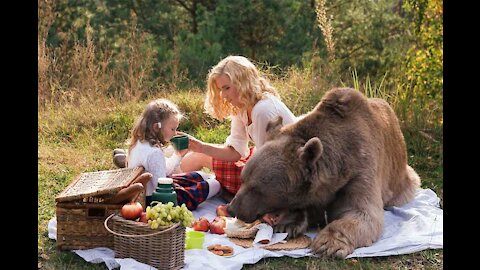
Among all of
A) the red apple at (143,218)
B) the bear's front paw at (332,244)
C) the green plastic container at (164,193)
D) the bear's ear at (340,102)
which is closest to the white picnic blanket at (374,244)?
the bear's front paw at (332,244)

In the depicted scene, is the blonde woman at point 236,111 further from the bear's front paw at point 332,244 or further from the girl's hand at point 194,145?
the bear's front paw at point 332,244

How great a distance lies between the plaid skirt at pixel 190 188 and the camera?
6215 millimetres

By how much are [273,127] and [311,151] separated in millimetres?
593

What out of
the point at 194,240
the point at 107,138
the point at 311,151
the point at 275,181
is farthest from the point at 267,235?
the point at 107,138

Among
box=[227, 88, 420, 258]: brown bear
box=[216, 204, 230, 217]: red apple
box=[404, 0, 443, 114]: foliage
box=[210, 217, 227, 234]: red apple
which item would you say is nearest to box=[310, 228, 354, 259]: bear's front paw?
box=[227, 88, 420, 258]: brown bear

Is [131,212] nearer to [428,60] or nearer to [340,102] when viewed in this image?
[340,102]

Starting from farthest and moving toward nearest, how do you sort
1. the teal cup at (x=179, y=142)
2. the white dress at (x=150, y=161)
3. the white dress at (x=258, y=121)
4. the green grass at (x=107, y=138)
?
the green grass at (x=107, y=138) < the white dress at (x=258, y=121) < the teal cup at (x=179, y=142) < the white dress at (x=150, y=161)

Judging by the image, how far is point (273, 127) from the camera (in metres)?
5.82

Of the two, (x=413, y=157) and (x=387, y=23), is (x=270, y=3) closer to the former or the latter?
(x=387, y=23)

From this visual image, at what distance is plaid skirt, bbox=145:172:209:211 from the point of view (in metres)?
6.21

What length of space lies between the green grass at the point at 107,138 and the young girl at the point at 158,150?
35.6 inches

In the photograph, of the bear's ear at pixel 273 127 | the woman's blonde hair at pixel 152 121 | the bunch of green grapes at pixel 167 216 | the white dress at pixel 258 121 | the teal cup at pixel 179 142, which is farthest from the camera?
the white dress at pixel 258 121
